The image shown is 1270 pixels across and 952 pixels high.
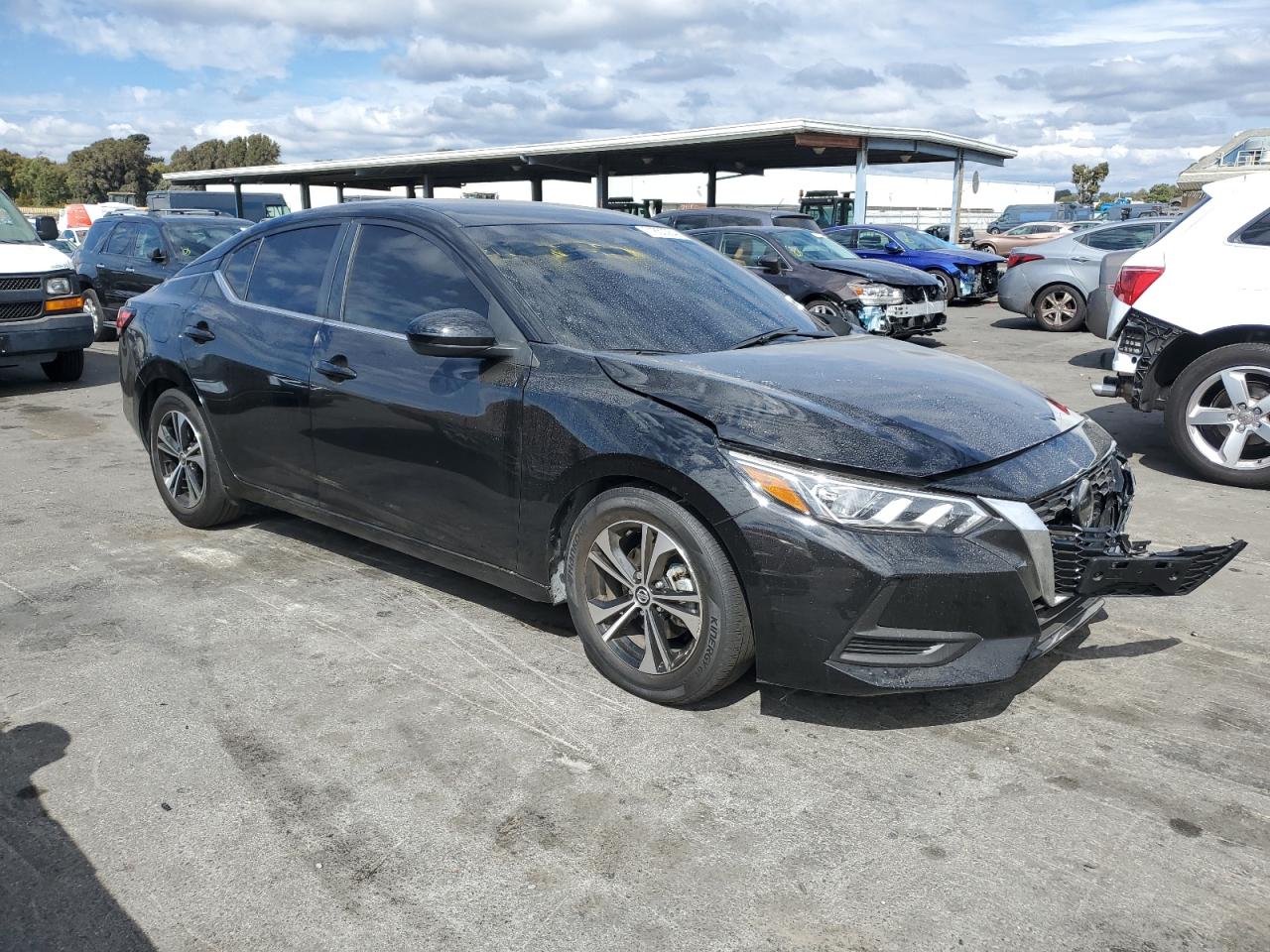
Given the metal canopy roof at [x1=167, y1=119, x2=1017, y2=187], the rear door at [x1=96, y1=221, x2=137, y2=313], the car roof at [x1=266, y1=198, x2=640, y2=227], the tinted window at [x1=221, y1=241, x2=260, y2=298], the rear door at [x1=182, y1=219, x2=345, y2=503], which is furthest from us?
the metal canopy roof at [x1=167, y1=119, x2=1017, y2=187]

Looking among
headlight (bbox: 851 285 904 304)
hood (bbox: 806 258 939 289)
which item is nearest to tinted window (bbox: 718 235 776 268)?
hood (bbox: 806 258 939 289)

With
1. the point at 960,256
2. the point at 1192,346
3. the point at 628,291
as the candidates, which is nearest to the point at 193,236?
the point at 628,291

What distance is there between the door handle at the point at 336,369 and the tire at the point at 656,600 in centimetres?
129

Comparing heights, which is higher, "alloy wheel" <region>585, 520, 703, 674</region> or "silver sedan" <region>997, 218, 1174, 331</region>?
"silver sedan" <region>997, 218, 1174, 331</region>

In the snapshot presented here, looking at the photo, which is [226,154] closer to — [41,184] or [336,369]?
[41,184]

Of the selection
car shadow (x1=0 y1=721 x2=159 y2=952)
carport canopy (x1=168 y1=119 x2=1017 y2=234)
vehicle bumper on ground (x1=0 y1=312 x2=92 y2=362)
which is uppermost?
carport canopy (x1=168 y1=119 x2=1017 y2=234)

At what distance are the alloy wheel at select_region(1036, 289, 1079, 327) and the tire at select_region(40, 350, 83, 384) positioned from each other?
12.7 meters

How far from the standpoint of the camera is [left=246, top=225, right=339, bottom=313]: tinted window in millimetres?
4520

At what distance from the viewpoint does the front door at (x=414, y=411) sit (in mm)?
3727

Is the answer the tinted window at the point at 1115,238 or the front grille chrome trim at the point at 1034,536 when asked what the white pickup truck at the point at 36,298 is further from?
the tinted window at the point at 1115,238

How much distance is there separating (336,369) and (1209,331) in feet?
17.1

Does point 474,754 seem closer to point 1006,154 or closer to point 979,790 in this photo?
point 979,790

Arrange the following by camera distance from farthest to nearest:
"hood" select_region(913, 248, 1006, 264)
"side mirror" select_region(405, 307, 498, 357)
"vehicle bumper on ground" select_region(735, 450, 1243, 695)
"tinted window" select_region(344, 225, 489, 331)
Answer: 1. "hood" select_region(913, 248, 1006, 264)
2. "tinted window" select_region(344, 225, 489, 331)
3. "side mirror" select_region(405, 307, 498, 357)
4. "vehicle bumper on ground" select_region(735, 450, 1243, 695)

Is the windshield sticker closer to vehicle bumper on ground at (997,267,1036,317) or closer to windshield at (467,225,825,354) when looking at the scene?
windshield at (467,225,825,354)
